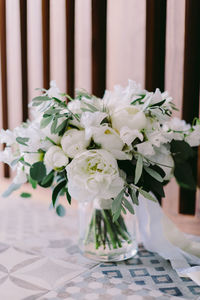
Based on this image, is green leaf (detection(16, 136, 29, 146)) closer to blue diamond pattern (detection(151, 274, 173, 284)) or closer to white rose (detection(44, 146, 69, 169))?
white rose (detection(44, 146, 69, 169))

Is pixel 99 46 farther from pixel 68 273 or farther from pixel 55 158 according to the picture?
pixel 68 273

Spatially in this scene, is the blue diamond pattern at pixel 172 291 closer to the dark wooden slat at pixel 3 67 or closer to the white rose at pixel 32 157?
the white rose at pixel 32 157

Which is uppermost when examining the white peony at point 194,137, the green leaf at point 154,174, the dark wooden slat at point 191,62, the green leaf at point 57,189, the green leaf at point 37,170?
the dark wooden slat at point 191,62

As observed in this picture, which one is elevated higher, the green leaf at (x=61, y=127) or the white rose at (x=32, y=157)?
the green leaf at (x=61, y=127)

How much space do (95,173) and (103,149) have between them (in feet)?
0.19

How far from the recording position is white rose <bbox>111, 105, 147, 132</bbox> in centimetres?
74

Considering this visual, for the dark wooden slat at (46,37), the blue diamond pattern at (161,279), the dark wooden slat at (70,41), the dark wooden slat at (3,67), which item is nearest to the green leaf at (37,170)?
the blue diamond pattern at (161,279)

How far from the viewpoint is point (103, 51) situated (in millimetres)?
1285

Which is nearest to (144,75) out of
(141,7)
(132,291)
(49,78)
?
(141,7)

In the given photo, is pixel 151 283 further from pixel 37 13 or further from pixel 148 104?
pixel 37 13

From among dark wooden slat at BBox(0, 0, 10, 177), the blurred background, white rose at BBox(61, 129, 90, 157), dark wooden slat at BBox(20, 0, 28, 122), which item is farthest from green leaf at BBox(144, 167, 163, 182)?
dark wooden slat at BBox(0, 0, 10, 177)

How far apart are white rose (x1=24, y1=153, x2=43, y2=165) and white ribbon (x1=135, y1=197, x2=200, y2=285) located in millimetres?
286

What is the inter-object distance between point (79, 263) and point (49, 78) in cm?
84

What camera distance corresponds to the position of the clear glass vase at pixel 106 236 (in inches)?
33.9
